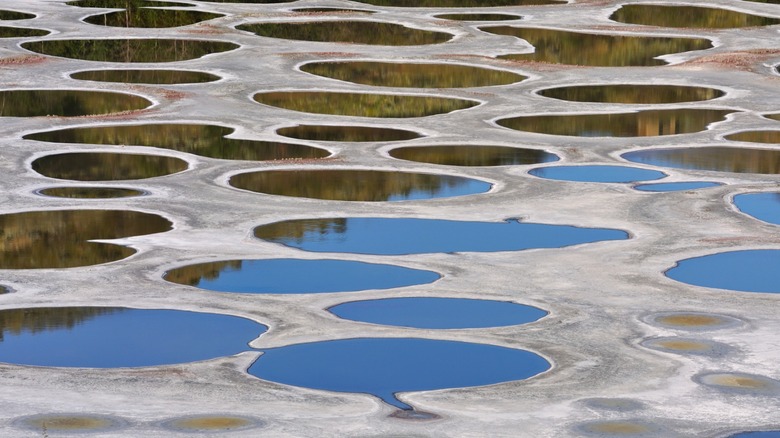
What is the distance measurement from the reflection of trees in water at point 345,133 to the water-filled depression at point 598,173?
127 inches

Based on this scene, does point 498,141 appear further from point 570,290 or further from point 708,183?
point 570,290

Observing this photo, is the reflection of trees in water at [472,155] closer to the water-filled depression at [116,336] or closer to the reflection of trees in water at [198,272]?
the reflection of trees in water at [198,272]

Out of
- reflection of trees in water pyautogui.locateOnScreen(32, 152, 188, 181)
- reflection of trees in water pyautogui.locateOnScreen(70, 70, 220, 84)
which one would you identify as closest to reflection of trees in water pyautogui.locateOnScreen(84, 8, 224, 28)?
reflection of trees in water pyautogui.locateOnScreen(70, 70, 220, 84)

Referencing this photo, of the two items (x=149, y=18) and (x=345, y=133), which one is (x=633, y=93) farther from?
(x=149, y=18)

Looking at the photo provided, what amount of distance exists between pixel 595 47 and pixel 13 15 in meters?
14.8

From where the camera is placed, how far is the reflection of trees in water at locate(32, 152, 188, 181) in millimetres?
20141

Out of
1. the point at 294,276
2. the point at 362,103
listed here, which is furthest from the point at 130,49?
the point at 294,276

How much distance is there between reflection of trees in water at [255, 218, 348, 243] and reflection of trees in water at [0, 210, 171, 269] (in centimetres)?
103

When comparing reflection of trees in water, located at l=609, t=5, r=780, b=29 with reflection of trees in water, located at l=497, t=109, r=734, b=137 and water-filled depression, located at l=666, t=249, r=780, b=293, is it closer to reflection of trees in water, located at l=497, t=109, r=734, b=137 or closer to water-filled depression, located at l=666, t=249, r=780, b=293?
reflection of trees in water, located at l=497, t=109, r=734, b=137

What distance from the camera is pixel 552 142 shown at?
918 inches

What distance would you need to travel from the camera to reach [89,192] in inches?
738

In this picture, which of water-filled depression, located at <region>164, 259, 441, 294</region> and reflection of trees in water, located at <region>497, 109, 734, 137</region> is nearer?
water-filled depression, located at <region>164, 259, 441, 294</region>

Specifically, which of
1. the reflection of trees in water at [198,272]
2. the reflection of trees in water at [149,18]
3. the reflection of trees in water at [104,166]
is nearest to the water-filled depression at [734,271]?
the reflection of trees in water at [198,272]

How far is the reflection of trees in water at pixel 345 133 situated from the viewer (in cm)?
2355
